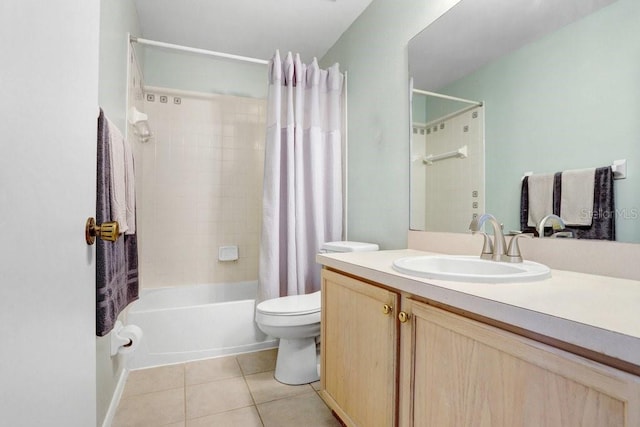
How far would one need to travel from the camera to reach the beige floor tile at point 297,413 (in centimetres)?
146

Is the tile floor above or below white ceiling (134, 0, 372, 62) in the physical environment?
below

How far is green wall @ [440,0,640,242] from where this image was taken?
922 mm

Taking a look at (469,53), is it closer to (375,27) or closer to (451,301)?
(375,27)

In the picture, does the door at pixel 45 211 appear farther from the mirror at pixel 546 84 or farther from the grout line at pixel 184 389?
the mirror at pixel 546 84

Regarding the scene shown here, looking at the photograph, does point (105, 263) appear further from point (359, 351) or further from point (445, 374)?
point (445, 374)

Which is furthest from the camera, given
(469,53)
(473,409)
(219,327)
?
(219,327)

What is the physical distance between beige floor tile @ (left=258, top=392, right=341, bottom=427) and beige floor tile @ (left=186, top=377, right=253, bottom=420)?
13cm

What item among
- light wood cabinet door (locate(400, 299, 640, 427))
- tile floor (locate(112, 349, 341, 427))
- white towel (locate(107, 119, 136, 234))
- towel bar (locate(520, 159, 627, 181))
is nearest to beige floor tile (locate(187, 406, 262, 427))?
tile floor (locate(112, 349, 341, 427))

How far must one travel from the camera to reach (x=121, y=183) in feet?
4.57

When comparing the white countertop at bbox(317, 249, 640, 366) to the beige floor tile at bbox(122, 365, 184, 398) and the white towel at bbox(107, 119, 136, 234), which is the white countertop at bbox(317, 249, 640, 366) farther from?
the beige floor tile at bbox(122, 365, 184, 398)

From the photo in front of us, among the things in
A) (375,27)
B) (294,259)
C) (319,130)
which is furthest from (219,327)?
(375,27)

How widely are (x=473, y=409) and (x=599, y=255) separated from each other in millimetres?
661

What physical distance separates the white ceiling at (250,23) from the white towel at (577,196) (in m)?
1.72

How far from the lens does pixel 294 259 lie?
7.16 ft
